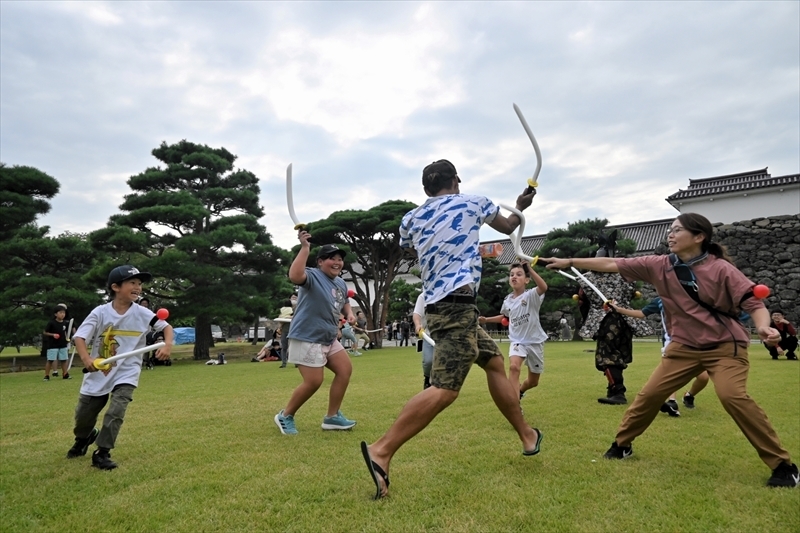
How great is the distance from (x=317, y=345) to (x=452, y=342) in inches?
85.9

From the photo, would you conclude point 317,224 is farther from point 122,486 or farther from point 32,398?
point 122,486

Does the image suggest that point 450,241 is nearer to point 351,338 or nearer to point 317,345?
point 317,345

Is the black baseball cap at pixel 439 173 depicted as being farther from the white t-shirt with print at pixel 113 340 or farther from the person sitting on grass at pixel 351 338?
the person sitting on grass at pixel 351 338

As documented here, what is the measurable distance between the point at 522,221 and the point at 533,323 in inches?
112

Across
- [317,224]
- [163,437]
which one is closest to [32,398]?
[163,437]

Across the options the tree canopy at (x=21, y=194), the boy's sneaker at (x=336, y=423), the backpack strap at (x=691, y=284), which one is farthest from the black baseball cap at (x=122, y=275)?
the tree canopy at (x=21, y=194)

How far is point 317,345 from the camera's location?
5078mm

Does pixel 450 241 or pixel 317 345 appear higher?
pixel 450 241

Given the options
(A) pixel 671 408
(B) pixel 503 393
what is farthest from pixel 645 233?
(B) pixel 503 393

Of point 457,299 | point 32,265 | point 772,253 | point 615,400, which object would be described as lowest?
point 615,400

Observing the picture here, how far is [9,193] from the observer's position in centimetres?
1809

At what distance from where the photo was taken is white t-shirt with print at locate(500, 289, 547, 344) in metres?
6.10

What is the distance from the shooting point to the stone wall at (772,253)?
25.5 m

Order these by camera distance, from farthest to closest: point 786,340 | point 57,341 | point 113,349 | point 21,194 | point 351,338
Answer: point 21,194
point 351,338
point 786,340
point 57,341
point 113,349
